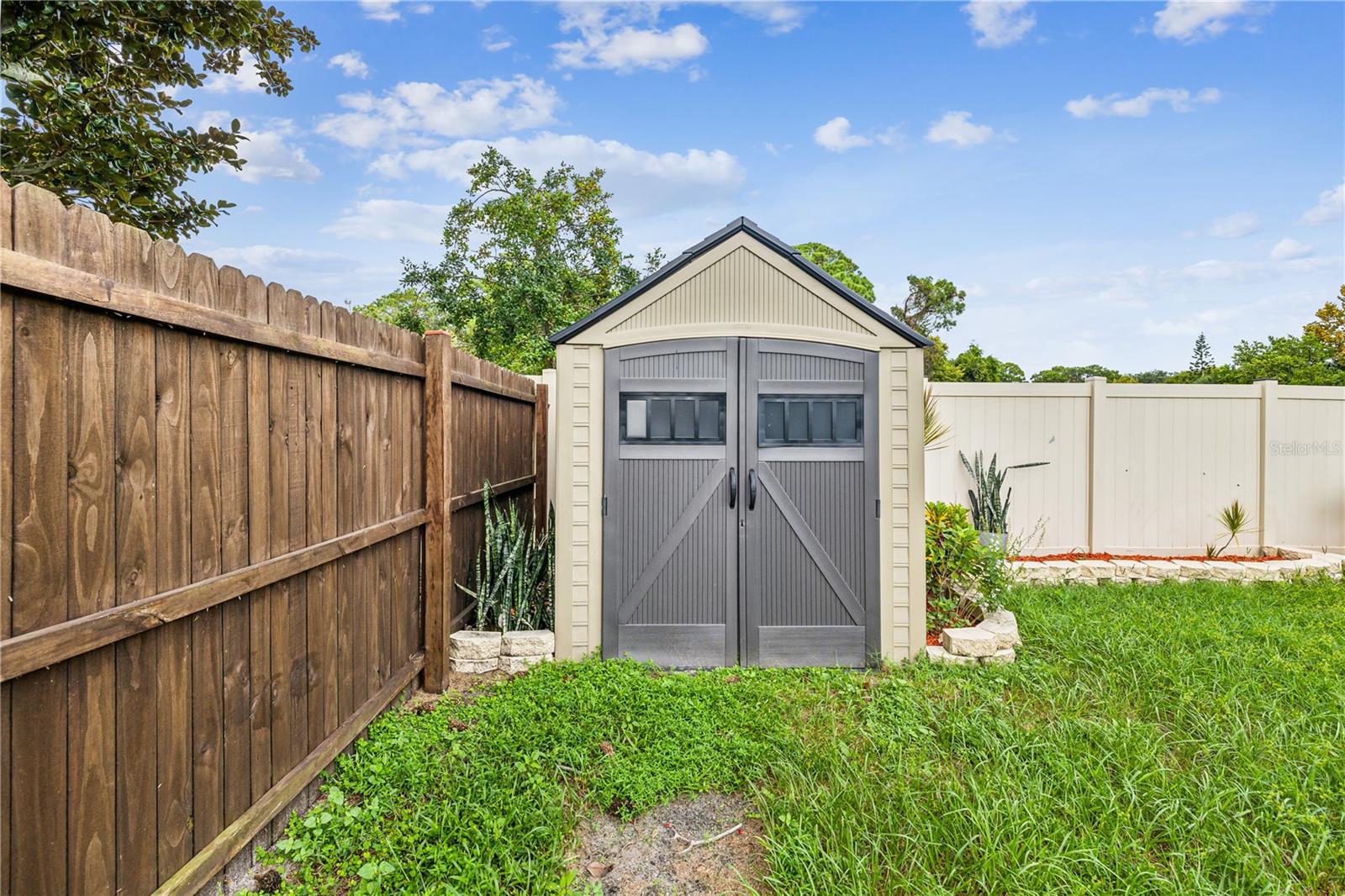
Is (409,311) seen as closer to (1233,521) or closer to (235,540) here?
(235,540)

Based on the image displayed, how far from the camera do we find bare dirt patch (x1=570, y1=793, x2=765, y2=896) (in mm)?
2074

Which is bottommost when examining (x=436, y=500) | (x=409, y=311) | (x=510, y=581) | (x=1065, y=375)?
(x=510, y=581)

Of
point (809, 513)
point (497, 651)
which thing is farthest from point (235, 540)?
point (809, 513)

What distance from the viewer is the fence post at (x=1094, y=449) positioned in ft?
20.9

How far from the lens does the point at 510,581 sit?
4.00 meters

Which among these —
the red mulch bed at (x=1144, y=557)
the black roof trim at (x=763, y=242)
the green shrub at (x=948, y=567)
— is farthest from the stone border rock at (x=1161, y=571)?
the black roof trim at (x=763, y=242)

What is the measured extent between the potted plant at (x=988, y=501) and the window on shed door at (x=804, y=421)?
267cm

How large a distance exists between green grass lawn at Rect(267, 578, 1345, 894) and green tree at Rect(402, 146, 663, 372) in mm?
8027

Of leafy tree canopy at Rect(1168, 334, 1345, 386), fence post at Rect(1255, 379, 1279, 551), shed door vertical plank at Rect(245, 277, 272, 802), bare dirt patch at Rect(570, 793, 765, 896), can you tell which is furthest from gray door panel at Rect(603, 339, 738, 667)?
leafy tree canopy at Rect(1168, 334, 1345, 386)

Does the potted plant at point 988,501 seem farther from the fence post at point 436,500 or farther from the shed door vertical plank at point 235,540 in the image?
the shed door vertical plank at point 235,540

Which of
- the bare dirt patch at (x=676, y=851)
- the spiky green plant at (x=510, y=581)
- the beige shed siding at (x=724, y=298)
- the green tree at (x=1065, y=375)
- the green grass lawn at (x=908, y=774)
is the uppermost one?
the green tree at (x=1065, y=375)

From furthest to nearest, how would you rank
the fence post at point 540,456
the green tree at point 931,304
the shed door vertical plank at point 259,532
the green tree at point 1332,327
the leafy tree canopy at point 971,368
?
the green tree at point 931,304 < the leafy tree canopy at point 971,368 < the green tree at point 1332,327 < the fence post at point 540,456 < the shed door vertical plank at point 259,532

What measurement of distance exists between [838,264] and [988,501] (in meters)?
13.2

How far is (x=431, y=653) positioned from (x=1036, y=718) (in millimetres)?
3342
